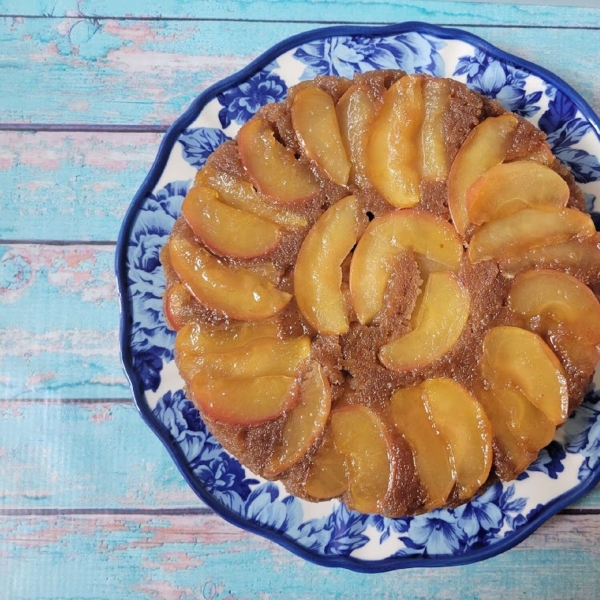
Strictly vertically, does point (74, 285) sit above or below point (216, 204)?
below

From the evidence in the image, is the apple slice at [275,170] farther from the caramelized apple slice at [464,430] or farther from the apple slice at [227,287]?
the caramelized apple slice at [464,430]

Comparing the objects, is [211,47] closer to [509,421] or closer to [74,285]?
[74,285]

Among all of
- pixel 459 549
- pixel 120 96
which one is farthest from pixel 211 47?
pixel 459 549

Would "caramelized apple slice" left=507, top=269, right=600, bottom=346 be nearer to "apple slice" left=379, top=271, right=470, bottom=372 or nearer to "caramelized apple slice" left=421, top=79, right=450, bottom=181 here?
"apple slice" left=379, top=271, right=470, bottom=372

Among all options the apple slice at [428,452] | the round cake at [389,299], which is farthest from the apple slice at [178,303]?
the apple slice at [428,452]

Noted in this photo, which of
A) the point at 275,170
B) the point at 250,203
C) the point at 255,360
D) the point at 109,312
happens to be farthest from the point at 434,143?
the point at 109,312

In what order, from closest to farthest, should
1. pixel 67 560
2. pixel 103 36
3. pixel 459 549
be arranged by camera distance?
pixel 459 549 < pixel 67 560 < pixel 103 36

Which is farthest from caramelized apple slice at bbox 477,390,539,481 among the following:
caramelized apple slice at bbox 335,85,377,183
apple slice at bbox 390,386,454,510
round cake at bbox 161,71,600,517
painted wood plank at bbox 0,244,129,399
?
painted wood plank at bbox 0,244,129,399
